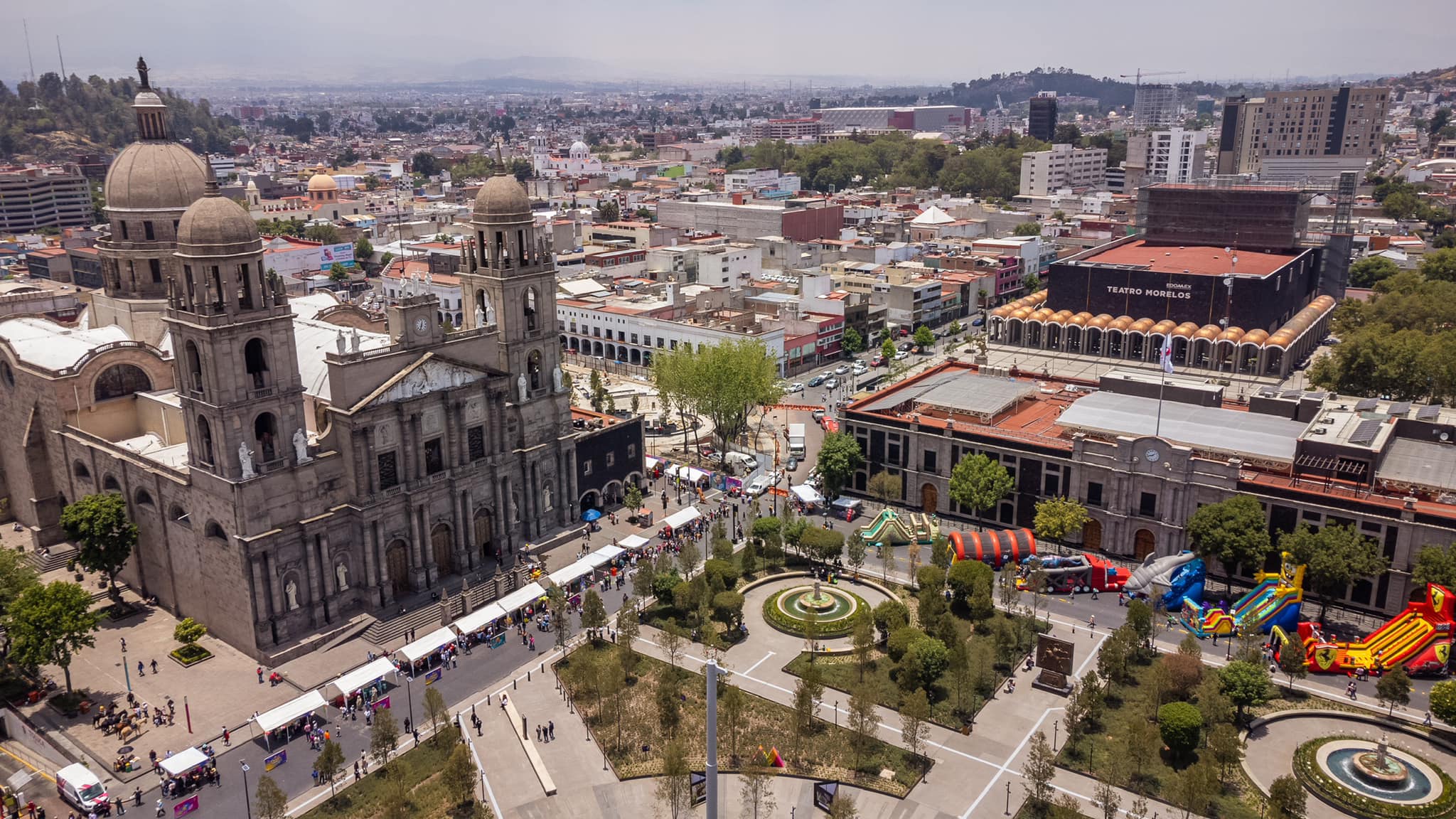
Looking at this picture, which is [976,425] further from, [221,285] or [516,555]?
[221,285]

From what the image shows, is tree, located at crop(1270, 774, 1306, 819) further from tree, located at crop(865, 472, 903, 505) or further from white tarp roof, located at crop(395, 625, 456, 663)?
white tarp roof, located at crop(395, 625, 456, 663)

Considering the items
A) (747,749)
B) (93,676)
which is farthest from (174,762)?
(747,749)

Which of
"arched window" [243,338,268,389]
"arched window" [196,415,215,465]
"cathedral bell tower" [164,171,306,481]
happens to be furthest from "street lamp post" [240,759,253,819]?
"arched window" [243,338,268,389]

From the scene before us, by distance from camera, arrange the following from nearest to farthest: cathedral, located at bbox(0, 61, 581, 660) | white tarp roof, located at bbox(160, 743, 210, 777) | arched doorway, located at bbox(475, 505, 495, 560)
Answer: white tarp roof, located at bbox(160, 743, 210, 777) < cathedral, located at bbox(0, 61, 581, 660) < arched doorway, located at bbox(475, 505, 495, 560)

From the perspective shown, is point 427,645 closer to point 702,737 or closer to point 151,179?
point 702,737

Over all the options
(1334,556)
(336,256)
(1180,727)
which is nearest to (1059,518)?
(1334,556)

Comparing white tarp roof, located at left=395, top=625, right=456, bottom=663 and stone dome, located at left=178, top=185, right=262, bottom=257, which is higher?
stone dome, located at left=178, top=185, right=262, bottom=257

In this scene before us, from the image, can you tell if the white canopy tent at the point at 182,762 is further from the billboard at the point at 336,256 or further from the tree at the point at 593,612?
the billboard at the point at 336,256
